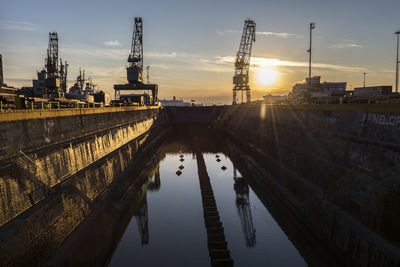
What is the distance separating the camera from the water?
2040 cm

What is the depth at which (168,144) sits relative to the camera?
7600 cm

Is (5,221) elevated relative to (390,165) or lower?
lower

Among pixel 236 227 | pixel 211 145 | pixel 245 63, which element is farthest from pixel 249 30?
pixel 236 227

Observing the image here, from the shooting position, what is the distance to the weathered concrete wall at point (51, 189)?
43.3ft

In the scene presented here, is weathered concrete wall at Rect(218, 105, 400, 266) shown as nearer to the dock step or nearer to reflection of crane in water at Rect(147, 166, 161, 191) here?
the dock step

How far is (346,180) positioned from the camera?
2044cm

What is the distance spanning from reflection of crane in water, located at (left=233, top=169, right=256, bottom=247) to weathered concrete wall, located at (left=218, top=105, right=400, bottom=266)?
3908 mm

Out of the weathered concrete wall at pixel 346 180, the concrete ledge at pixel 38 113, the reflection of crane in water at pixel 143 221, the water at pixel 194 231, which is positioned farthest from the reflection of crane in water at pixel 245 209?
the concrete ledge at pixel 38 113

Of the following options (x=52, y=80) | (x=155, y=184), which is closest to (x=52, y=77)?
(x=52, y=80)

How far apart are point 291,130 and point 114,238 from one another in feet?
87.4

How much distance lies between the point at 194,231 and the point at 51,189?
1306cm

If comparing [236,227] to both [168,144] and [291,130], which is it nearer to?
[291,130]

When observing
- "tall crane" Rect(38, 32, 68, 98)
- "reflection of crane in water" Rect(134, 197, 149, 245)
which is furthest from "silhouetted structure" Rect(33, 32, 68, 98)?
"reflection of crane in water" Rect(134, 197, 149, 245)

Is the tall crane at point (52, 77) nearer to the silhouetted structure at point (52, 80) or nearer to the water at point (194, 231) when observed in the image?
the silhouetted structure at point (52, 80)
